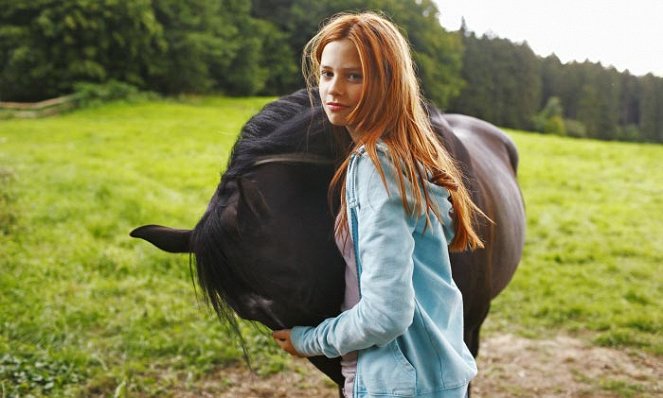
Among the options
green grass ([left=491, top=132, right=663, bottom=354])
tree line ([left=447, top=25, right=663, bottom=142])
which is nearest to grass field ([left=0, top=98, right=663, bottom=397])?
green grass ([left=491, top=132, right=663, bottom=354])

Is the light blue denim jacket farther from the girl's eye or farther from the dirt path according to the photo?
the dirt path

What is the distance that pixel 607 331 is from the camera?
4344 millimetres

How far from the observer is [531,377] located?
3.71m

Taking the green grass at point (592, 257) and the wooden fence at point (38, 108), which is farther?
the wooden fence at point (38, 108)

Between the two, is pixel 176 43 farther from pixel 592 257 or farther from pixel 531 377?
pixel 531 377

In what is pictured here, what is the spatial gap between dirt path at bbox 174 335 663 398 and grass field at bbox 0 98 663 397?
149 mm

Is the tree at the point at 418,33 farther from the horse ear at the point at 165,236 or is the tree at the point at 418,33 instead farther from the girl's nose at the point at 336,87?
the girl's nose at the point at 336,87

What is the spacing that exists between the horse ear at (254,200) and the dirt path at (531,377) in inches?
81.8

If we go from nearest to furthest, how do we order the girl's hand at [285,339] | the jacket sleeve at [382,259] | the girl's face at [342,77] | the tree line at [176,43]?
the jacket sleeve at [382,259] < the girl's face at [342,77] < the girl's hand at [285,339] < the tree line at [176,43]

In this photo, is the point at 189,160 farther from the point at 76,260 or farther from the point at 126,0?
the point at 126,0

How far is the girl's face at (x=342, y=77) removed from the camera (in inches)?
50.5

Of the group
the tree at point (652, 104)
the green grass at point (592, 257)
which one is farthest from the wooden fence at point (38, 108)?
the tree at point (652, 104)

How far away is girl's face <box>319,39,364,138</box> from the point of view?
4.21 ft

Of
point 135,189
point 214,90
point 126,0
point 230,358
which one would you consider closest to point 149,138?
point 135,189
